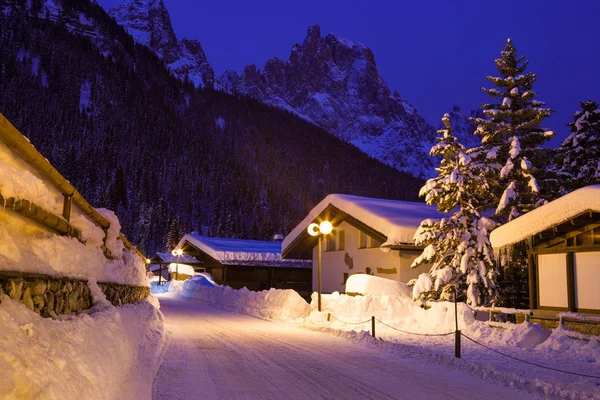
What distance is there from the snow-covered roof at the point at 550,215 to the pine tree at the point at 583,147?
12.9 m

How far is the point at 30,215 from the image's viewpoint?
5199mm

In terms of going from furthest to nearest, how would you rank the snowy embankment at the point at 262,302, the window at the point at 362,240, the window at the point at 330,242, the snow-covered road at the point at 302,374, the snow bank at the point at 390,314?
the window at the point at 330,242
the window at the point at 362,240
the snowy embankment at the point at 262,302
the snow bank at the point at 390,314
the snow-covered road at the point at 302,374

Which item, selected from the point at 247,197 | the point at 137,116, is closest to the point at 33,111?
the point at 137,116

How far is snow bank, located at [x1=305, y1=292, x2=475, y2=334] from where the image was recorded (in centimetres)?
1775

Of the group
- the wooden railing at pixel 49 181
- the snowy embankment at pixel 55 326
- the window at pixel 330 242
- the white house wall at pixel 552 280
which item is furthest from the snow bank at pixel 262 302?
the wooden railing at pixel 49 181

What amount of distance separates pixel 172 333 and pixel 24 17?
20597 cm

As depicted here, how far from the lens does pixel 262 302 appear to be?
88.9 ft

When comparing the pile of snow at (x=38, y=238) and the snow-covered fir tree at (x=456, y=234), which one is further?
the snow-covered fir tree at (x=456, y=234)

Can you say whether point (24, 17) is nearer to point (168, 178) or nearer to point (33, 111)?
point (33, 111)

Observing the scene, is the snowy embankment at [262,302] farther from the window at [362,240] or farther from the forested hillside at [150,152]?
the forested hillside at [150,152]

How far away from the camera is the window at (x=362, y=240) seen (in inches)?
1200

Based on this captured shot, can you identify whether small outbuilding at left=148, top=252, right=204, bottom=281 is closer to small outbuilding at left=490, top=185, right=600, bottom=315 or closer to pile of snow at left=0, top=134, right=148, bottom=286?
small outbuilding at left=490, top=185, right=600, bottom=315

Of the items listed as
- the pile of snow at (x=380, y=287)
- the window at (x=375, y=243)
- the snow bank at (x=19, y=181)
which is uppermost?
the window at (x=375, y=243)

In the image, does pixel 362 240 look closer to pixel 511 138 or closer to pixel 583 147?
pixel 511 138
